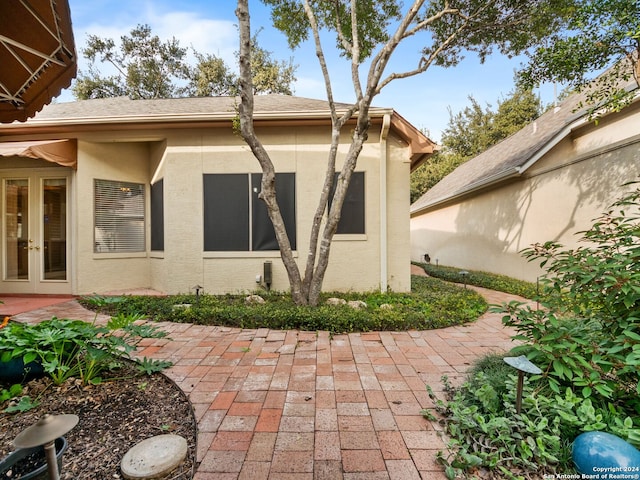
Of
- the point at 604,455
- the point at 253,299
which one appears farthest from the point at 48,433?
the point at 253,299

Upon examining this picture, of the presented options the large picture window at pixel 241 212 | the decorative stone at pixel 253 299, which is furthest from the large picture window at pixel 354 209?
the decorative stone at pixel 253 299

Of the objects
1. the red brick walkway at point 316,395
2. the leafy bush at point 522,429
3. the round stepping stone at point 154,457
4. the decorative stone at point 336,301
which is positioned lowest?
the red brick walkway at point 316,395

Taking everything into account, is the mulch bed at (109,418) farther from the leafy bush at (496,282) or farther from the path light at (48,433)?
the leafy bush at (496,282)

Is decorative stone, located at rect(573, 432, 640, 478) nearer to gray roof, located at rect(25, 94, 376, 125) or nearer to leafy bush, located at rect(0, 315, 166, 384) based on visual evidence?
leafy bush, located at rect(0, 315, 166, 384)

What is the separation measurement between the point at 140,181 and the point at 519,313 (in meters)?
7.35

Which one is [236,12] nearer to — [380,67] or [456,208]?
[380,67]

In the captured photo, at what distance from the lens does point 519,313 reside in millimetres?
2164

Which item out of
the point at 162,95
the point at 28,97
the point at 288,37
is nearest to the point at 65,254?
the point at 28,97

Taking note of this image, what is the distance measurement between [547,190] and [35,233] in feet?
38.0

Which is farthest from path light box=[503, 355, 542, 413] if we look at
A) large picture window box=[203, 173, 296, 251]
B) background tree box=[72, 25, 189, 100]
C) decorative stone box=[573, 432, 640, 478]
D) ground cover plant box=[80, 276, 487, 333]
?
background tree box=[72, 25, 189, 100]

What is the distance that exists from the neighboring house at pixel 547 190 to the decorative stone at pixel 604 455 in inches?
214

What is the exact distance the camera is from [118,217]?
615 centimetres

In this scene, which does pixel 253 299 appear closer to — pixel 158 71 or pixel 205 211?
pixel 205 211

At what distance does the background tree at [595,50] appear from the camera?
14.0ft
